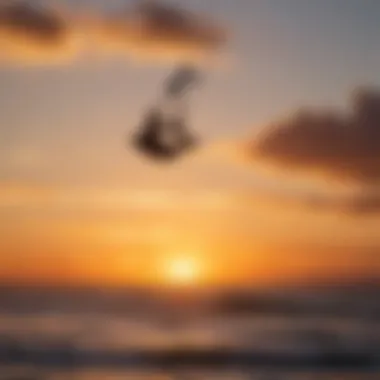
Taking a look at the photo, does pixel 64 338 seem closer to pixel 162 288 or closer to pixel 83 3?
pixel 162 288

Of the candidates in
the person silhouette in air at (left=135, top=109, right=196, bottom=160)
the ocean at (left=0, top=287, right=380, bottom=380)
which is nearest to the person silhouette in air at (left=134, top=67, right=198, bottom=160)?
the person silhouette in air at (left=135, top=109, right=196, bottom=160)

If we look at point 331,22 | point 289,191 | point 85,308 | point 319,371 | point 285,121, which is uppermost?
point 331,22

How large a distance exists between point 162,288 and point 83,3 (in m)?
0.53

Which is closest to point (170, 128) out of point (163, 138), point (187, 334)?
point (163, 138)

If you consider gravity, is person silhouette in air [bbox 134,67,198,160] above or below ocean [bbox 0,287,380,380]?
above

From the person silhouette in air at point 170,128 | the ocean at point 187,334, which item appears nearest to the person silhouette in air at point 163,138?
the person silhouette in air at point 170,128

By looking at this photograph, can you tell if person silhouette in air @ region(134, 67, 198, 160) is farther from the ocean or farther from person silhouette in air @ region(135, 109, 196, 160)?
the ocean

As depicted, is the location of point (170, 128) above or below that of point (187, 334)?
above

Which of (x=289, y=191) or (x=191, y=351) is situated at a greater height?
(x=289, y=191)

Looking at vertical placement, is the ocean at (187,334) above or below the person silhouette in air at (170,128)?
below

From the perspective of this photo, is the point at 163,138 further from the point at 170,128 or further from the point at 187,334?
the point at 187,334

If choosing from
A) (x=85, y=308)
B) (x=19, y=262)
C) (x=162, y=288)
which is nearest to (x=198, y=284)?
(x=162, y=288)

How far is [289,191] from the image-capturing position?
5.11 feet

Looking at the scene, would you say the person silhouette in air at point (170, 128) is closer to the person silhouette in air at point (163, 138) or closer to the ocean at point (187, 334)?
the person silhouette in air at point (163, 138)
